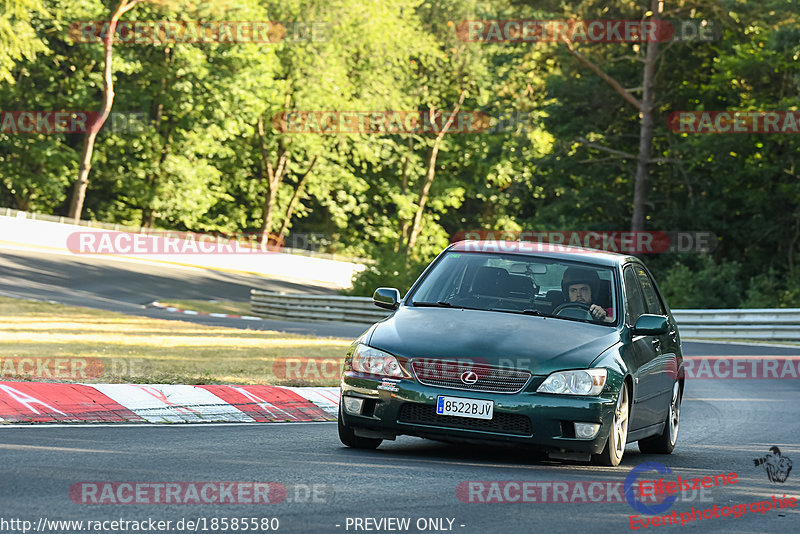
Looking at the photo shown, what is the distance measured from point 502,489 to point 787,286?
3226 cm

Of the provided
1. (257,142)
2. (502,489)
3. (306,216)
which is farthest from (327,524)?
(306,216)

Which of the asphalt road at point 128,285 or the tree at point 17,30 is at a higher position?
the tree at point 17,30

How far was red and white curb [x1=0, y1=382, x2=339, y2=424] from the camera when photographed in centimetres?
968

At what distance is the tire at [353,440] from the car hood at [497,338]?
2.24 feet

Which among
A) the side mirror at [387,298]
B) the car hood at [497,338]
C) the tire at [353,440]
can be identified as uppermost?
the side mirror at [387,298]

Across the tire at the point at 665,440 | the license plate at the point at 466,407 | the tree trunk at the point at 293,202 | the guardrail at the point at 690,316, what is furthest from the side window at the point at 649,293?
the tree trunk at the point at 293,202

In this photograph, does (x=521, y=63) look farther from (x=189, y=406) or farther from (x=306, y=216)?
(x=189, y=406)

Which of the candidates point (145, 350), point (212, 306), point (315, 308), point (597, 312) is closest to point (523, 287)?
point (597, 312)

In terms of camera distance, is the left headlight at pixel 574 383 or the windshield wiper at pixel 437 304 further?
the windshield wiper at pixel 437 304

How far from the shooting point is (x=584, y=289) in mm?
9375

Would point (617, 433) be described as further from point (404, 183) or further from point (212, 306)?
point (404, 183)

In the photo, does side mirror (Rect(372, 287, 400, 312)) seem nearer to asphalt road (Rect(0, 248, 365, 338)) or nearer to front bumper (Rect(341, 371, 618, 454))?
front bumper (Rect(341, 371, 618, 454))

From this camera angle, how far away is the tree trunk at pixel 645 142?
42312 millimetres

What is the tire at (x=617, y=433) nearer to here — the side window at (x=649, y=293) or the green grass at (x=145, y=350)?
the side window at (x=649, y=293)
